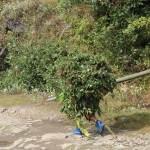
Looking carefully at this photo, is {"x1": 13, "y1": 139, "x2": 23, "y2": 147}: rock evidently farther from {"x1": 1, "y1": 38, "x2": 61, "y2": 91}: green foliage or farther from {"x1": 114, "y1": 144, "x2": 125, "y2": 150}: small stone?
{"x1": 1, "y1": 38, "x2": 61, "y2": 91}: green foliage

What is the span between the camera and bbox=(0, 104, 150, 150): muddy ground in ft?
25.9

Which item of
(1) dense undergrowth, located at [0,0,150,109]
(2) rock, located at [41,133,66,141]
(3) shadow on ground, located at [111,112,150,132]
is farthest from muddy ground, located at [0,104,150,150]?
(1) dense undergrowth, located at [0,0,150,109]

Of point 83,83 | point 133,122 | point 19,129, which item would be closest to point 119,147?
point 83,83

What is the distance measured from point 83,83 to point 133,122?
2081 mm

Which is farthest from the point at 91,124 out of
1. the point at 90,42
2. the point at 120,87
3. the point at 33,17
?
the point at 33,17

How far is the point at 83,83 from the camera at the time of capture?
320 inches

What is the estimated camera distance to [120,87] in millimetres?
12734

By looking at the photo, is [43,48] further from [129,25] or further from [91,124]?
[91,124]

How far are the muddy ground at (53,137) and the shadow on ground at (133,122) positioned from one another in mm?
417

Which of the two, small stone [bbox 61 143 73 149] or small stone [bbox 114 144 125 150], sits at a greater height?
small stone [bbox 61 143 73 149]

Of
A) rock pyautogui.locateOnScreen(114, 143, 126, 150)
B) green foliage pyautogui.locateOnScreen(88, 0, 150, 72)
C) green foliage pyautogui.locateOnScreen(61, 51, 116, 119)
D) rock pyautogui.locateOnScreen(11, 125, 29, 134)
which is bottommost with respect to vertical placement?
rock pyautogui.locateOnScreen(114, 143, 126, 150)

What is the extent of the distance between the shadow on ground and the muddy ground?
1.37 ft

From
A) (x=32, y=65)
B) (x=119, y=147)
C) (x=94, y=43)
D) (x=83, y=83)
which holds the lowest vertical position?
(x=119, y=147)

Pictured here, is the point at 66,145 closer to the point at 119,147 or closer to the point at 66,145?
the point at 66,145
